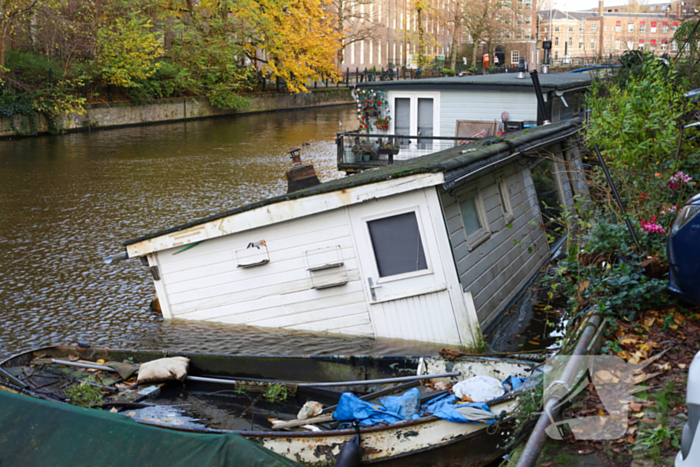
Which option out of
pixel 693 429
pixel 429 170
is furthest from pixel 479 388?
pixel 693 429

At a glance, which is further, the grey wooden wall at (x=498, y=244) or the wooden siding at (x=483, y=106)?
the wooden siding at (x=483, y=106)

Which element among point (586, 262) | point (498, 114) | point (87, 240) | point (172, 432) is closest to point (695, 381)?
Result: point (172, 432)

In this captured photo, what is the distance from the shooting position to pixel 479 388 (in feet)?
21.8

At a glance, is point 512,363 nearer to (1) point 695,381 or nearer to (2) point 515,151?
(1) point 695,381

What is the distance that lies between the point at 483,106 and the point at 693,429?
1756cm

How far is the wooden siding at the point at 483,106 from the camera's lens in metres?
19.2

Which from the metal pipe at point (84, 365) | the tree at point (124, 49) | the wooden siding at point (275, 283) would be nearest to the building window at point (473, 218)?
the wooden siding at point (275, 283)

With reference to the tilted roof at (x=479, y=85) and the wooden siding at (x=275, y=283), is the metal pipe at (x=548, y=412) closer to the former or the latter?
the wooden siding at (x=275, y=283)

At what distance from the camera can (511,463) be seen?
4234 millimetres

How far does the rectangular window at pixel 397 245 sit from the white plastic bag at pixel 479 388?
246cm

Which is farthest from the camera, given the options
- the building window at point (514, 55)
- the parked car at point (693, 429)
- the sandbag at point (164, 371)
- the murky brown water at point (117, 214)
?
the building window at point (514, 55)

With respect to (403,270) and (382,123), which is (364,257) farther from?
(382,123)

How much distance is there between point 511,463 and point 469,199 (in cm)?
637

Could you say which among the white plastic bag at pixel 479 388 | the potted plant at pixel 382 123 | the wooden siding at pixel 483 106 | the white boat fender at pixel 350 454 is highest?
the wooden siding at pixel 483 106
